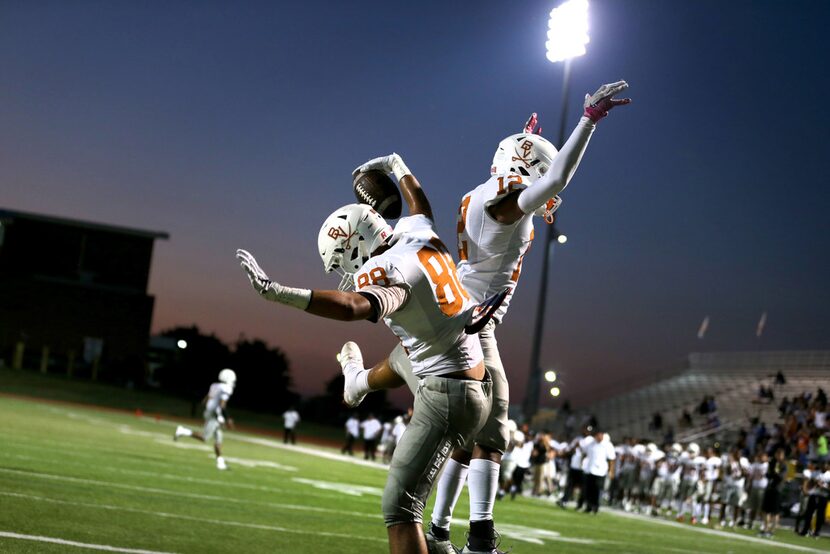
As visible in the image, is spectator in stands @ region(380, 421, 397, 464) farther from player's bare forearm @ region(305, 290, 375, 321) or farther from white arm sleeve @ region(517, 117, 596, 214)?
player's bare forearm @ region(305, 290, 375, 321)

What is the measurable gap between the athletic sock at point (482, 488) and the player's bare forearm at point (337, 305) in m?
2.16

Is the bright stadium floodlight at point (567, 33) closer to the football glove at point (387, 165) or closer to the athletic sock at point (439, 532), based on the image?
the football glove at point (387, 165)

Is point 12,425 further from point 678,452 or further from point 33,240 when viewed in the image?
point 33,240

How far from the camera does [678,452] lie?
24.8 m

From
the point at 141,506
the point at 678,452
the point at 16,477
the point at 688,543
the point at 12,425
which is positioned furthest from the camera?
the point at 678,452

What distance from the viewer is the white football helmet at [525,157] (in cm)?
569

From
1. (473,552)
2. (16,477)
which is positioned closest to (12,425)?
(16,477)

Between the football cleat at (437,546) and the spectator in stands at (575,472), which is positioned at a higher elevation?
the football cleat at (437,546)

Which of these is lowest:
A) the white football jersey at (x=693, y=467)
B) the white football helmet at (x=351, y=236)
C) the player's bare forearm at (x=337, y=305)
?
the white football jersey at (x=693, y=467)

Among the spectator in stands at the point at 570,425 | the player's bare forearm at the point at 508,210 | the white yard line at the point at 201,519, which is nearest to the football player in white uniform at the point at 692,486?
the spectator in stands at the point at 570,425

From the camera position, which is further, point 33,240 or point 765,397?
point 33,240

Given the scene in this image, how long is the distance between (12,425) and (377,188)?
58.8 feet

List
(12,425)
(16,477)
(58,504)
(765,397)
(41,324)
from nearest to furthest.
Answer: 1. (58,504)
2. (16,477)
3. (12,425)
4. (765,397)
5. (41,324)

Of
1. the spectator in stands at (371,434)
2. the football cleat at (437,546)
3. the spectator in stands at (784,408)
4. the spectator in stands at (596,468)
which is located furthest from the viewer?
the spectator in stands at (371,434)
